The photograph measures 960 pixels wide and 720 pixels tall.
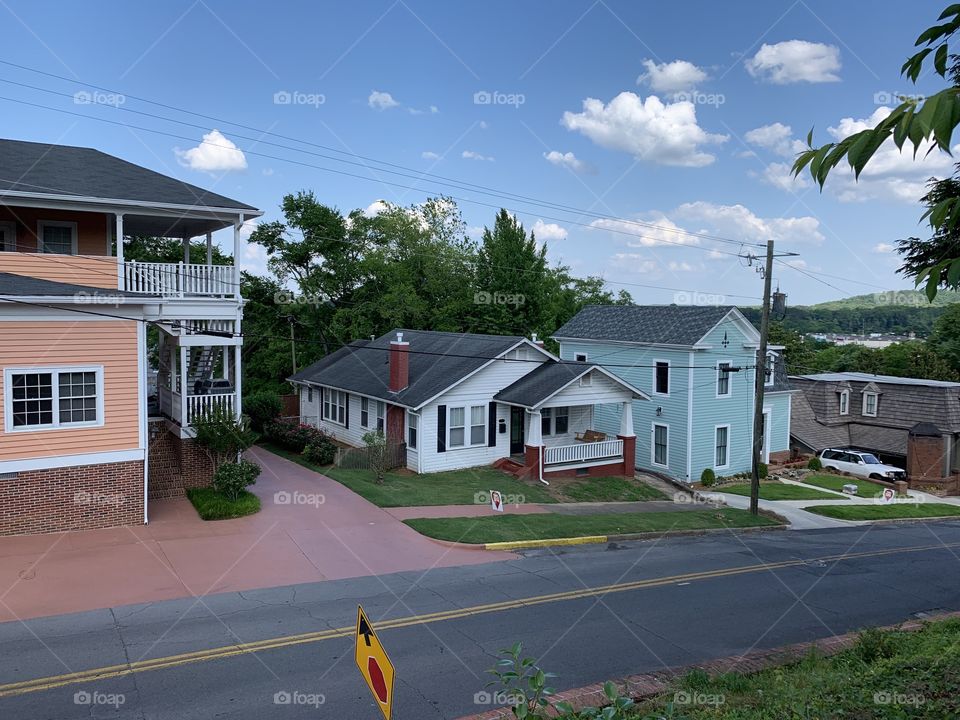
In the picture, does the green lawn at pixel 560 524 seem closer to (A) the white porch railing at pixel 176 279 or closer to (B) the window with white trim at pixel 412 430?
(B) the window with white trim at pixel 412 430

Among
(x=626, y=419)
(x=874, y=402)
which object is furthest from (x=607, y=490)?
(x=874, y=402)

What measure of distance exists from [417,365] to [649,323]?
11.7 meters

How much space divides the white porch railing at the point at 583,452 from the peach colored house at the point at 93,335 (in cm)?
1170

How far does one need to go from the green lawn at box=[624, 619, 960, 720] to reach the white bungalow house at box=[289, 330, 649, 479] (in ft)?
55.3

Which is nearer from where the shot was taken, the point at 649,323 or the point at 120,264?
the point at 120,264

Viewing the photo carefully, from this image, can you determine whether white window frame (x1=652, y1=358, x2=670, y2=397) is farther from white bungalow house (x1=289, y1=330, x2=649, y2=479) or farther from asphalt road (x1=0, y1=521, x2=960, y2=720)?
asphalt road (x1=0, y1=521, x2=960, y2=720)

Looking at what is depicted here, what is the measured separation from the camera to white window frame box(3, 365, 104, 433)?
1504cm

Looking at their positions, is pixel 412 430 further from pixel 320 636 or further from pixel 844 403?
pixel 844 403

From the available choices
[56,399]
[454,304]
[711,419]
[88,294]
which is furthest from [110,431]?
[454,304]

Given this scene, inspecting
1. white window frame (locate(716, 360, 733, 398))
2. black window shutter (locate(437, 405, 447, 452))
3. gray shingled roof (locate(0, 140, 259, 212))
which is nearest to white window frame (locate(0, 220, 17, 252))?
gray shingled roof (locate(0, 140, 259, 212))

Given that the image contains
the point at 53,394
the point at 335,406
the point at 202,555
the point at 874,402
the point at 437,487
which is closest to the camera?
the point at 202,555

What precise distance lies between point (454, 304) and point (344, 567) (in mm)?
32253

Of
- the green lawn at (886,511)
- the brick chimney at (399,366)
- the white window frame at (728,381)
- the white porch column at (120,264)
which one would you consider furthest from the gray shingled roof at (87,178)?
the green lawn at (886,511)

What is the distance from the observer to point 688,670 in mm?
9539
